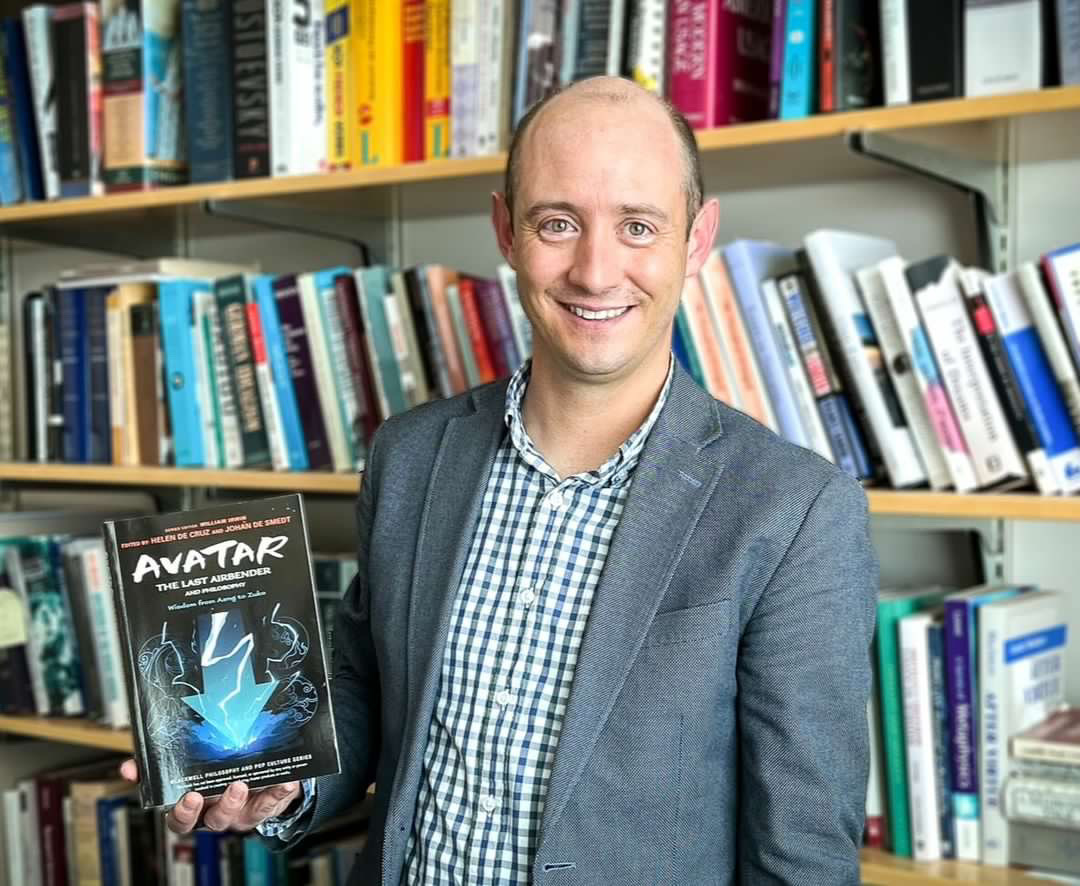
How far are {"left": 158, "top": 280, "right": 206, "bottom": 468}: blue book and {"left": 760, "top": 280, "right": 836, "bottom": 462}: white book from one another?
3.34ft

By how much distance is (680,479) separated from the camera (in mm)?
1246

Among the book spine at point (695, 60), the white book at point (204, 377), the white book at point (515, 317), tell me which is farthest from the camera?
the white book at point (204, 377)

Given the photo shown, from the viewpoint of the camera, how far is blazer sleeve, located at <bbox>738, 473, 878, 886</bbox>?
1.15 meters

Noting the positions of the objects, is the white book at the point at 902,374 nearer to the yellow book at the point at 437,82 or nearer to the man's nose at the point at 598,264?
the man's nose at the point at 598,264

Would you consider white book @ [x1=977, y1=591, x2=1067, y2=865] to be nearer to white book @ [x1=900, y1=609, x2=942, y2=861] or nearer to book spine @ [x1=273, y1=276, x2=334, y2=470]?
white book @ [x1=900, y1=609, x2=942, y2=861]

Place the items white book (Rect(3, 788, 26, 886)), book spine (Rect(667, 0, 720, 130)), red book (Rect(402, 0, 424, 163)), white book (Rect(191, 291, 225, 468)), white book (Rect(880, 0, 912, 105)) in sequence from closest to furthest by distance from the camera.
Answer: white book (Rect(880, 0, 912, 105))
book spine (Rect(667, 0, 720, 130))
red book (Rect(402, 0, 424, 163))
white book (Rect(191, 291, 225, 468))
white book (Rect(3, 788, 26, 886))

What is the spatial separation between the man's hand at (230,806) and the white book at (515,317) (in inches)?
28.5

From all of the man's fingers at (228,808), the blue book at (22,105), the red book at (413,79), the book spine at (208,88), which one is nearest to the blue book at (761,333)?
the red book at (413,79)

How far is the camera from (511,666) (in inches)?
49.3

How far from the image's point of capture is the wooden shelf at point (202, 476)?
6.47 ft

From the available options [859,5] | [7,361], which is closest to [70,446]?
[7,361]

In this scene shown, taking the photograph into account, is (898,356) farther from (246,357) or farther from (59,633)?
(59,633)

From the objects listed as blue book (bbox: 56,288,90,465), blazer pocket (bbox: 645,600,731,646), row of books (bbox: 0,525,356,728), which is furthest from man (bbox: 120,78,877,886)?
blue book (bbox: 56,288,90,465)

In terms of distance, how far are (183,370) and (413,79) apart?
2.05 feet
